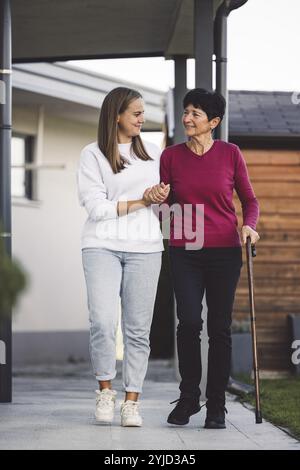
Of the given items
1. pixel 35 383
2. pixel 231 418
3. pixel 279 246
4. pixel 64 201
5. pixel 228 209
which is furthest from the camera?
pixel 64 201

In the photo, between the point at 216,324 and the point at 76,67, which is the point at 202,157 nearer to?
the point at 216,324

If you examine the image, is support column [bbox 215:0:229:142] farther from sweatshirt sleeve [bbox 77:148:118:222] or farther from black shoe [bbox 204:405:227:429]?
black shoe [bbox 204:405:227:429]

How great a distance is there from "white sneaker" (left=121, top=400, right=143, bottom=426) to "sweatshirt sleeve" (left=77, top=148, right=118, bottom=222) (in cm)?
87

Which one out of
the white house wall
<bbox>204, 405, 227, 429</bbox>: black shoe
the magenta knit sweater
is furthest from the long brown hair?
the white house wall

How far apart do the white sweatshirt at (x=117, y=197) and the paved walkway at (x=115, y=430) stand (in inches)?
33.4

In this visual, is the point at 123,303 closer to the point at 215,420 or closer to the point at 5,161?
the point at 215,420

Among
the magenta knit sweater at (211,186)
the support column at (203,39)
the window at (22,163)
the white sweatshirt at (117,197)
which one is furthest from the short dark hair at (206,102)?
the window at (22,163)

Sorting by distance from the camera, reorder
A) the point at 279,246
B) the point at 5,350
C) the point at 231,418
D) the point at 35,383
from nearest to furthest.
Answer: the point at 231,418 → the point at 5,350 → the point at 35,383 → the point at 279,246

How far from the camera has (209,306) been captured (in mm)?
5262

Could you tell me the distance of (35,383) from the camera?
951 centimetres

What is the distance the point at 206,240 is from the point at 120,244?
0.40 metres

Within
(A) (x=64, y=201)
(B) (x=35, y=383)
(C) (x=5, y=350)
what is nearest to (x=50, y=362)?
(A) (x=64, y=201)

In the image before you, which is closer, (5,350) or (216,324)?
(216,324)

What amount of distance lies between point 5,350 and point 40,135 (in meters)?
8.51
